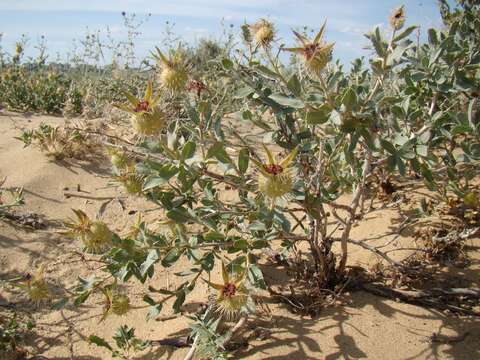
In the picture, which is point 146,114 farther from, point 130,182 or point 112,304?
point 112,304

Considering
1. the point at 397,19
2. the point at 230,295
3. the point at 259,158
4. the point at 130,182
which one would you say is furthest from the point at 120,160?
the point at 397,19

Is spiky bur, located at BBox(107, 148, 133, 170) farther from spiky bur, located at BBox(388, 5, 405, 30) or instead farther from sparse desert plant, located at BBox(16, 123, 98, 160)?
sparse desert plant, located at BBox(16, 123, 98, 160)

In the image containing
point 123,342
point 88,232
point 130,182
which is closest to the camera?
point 88,232

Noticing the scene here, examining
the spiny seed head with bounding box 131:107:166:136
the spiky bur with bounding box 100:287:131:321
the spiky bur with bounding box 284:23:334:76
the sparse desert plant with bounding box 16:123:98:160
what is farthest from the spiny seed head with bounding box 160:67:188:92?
the sparse desert plant with bounding box 16:123:98:160

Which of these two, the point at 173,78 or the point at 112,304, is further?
the point at 112,304

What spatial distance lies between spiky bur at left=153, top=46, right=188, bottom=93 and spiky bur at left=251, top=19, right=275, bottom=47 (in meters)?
0.38

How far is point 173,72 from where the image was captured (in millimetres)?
1647

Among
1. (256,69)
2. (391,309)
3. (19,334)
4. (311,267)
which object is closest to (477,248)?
(391,309)

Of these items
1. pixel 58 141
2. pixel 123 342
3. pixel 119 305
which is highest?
pixel 58 141

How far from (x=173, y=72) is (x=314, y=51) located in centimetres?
58

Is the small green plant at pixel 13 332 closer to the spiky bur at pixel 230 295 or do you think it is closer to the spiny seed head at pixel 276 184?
the spiky bur at pixel 230 295

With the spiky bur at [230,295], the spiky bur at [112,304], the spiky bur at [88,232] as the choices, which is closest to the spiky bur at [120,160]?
the spiky bur at [88,232]

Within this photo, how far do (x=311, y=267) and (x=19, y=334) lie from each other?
62.3 inches

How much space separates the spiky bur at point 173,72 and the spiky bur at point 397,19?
0.85 metres
